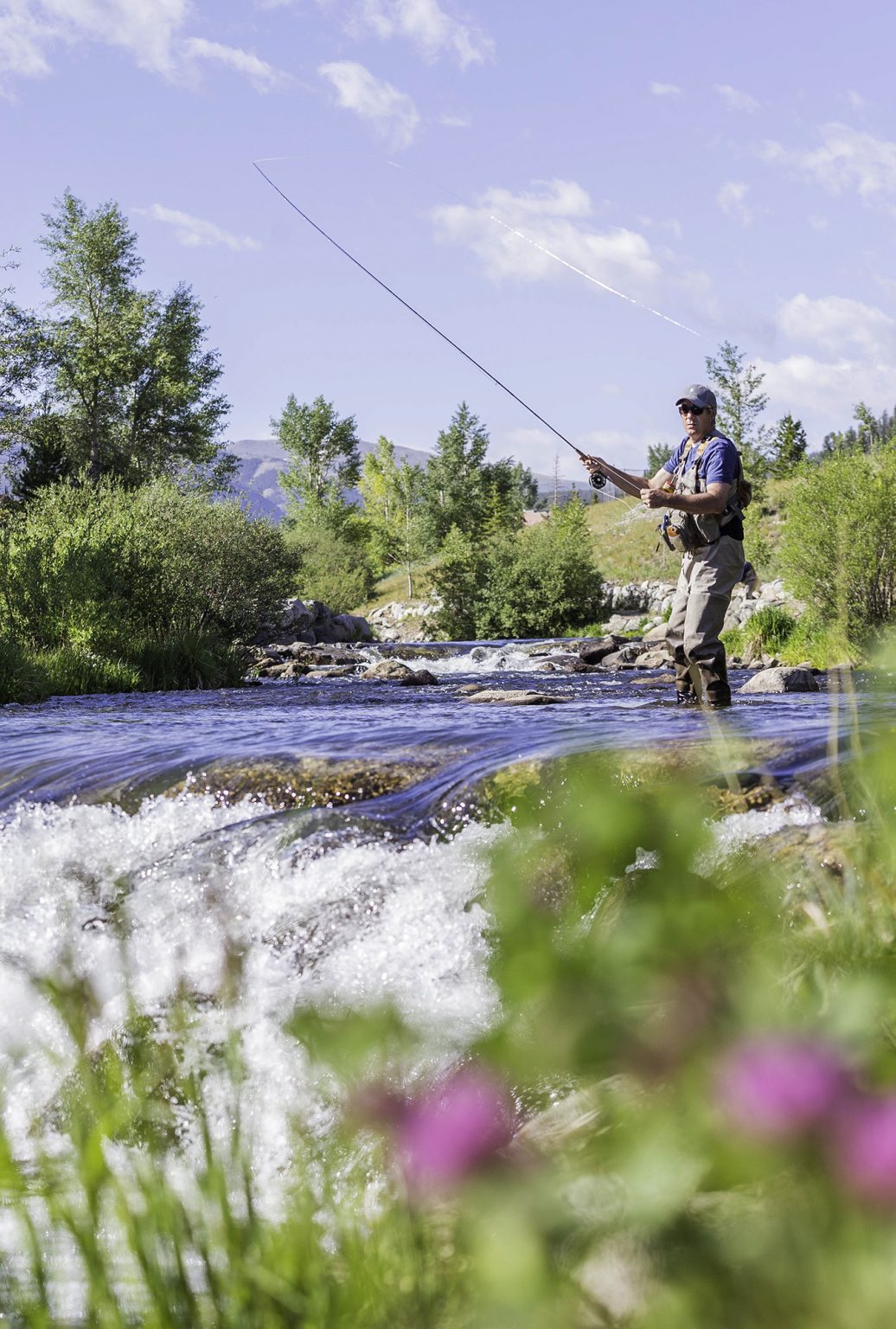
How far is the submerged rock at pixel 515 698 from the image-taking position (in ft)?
38.0

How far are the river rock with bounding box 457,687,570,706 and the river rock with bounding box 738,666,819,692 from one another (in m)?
2.26

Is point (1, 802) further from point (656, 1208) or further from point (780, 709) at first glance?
point (780, 709)

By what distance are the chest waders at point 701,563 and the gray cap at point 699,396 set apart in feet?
0.89

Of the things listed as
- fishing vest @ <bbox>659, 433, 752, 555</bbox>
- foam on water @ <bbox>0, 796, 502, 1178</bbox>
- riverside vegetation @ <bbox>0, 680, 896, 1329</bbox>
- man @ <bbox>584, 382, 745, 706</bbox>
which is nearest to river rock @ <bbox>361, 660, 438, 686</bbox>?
man @ <bbox>584, 382, 745, 706</bbox>

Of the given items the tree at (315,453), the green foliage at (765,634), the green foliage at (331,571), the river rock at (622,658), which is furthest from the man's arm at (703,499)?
the tree at (315,453)

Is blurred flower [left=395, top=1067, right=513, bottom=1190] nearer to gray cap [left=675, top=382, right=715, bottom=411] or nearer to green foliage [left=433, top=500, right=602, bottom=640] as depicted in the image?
gray cap [left=675, top=382, right=715, bottom=411]

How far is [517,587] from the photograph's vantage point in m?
41.9

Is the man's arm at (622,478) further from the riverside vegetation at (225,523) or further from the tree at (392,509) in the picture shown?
the tree at (392,509)

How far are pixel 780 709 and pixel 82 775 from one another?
18.6ft

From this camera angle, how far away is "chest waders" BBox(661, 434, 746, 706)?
8617mm

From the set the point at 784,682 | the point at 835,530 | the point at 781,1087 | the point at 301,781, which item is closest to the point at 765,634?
the point at 835,530

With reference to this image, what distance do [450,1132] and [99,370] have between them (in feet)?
153

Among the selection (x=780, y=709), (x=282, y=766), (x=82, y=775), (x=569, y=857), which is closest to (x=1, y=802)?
(x=82, y=775)

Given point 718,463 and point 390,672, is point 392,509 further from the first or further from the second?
point 718,463
